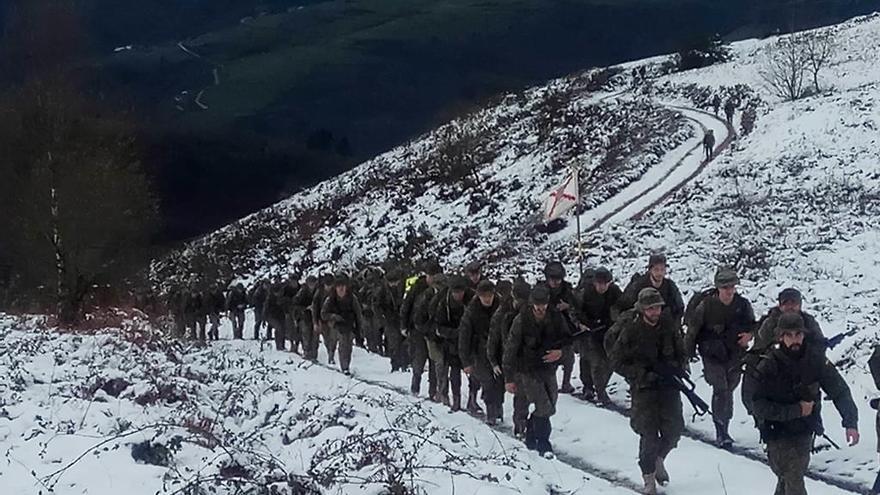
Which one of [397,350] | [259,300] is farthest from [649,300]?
[259,300]

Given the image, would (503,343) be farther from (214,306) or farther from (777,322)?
(214,306)

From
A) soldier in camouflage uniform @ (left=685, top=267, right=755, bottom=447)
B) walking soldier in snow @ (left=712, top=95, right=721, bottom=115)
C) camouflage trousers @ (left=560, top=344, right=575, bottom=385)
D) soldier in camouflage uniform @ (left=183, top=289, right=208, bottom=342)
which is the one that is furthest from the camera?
walking soldier in snow @ (left=712, top=95, right=721, bottom=115)

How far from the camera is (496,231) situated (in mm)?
42500

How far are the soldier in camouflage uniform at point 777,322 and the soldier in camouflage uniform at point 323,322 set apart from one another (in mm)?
10466

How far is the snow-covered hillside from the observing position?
17094 mm

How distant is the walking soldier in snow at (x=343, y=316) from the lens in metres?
19.1

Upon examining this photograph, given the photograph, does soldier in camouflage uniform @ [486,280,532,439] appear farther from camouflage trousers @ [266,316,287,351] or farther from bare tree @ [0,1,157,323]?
bare tree @ [0,1,157,323]

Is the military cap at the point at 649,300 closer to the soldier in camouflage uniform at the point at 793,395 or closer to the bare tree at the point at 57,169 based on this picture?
the soldier in camouflage uniform at the point at 793,395

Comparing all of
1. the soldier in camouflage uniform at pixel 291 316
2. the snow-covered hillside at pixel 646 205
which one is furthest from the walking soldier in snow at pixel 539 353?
the soldier in camouflage uniform at pixel 291 316

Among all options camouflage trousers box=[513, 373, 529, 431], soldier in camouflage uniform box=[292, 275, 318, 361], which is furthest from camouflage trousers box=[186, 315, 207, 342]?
camouflage trousers box=[513, 373, 529, 431]

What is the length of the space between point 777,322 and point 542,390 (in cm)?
274

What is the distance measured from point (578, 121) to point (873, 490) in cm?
5750

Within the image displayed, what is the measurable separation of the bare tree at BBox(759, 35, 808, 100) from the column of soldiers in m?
49.7

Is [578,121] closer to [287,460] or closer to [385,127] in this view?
[385,127]
